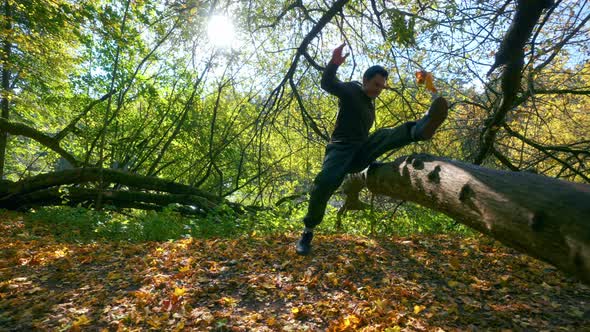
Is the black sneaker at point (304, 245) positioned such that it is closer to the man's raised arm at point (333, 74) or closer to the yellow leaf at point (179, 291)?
the yellow leaf at point (179, 291)

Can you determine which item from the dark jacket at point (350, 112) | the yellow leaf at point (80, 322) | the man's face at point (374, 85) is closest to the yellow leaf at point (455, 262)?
the dark jacket at point (350, 112)

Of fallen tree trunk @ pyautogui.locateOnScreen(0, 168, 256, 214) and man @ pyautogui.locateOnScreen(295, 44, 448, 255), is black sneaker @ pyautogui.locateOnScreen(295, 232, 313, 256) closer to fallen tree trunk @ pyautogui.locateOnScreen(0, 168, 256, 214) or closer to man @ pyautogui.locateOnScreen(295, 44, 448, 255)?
man @ pyautogui.locateOnScreen(295, 44, 448, 255)

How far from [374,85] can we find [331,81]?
45cm

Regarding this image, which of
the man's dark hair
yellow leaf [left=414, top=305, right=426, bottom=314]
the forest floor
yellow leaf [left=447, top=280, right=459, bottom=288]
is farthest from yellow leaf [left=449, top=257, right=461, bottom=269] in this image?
the man's dark hair

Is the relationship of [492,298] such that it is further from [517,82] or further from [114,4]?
[114,4]

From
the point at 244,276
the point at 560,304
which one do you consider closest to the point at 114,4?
the point at 244,276

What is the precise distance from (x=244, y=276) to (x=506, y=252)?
2.95m

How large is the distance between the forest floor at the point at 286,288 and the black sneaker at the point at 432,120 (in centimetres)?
133

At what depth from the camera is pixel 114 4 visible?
6.04 m

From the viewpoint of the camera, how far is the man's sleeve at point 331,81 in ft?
10.1

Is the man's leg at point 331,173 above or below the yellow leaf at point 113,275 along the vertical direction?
above

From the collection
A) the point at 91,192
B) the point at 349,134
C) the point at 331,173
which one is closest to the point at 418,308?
the point at 331,173

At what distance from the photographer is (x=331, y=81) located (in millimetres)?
3148

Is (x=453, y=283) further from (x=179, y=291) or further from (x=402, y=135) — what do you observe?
(x=179, y=291)
